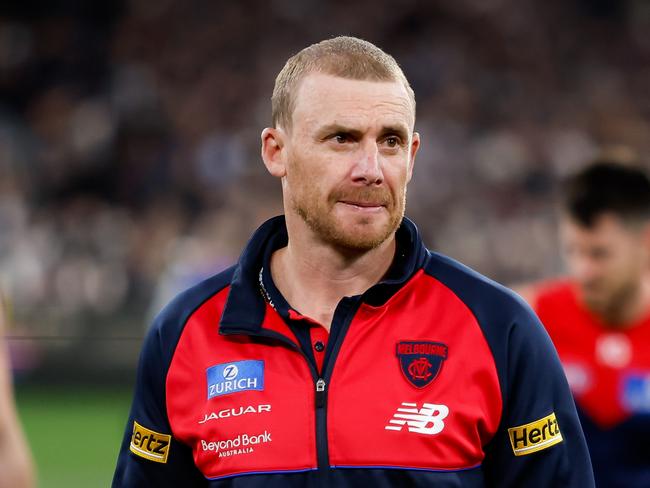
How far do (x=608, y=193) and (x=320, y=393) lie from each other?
2505 mm

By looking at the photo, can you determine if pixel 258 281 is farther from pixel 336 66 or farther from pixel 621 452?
pixel 621 452

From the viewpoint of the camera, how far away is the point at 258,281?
319cm

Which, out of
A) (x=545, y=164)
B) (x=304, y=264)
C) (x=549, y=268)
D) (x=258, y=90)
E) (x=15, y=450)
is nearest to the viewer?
(x=15, y=450)

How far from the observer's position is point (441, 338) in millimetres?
2959

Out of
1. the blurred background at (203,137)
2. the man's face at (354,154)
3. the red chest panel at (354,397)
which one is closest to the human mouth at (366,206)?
the man's face at (354,154)

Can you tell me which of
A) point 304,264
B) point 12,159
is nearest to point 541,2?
point 12,159

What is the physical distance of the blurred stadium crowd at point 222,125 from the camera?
13.5 meters

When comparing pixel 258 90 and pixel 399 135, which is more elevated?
pixel 258 90

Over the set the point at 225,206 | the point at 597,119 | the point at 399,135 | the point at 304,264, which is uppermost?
the point at 597,119

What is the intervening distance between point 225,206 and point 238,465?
1155 centimetres

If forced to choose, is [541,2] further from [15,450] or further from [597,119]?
[15,450]

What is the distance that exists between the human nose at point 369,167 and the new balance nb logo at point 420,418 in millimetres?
521

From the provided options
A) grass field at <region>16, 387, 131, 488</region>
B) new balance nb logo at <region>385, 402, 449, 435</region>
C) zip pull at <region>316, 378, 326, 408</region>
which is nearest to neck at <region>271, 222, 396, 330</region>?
zip pull at <region>316, 378, 326, 408</region>

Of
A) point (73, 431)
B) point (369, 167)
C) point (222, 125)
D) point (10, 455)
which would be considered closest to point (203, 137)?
point (222, 125)
